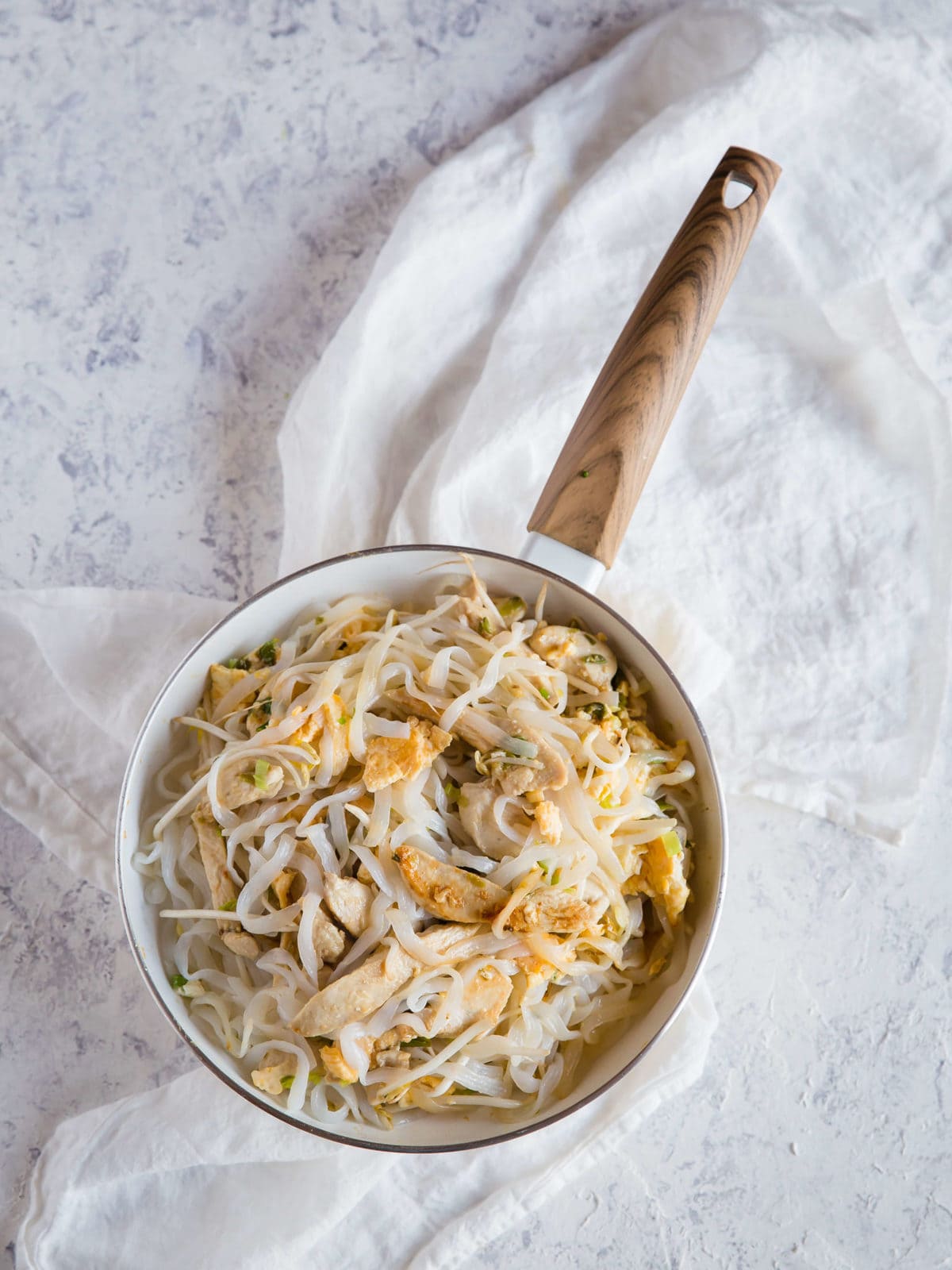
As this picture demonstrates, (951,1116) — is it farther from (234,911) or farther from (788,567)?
(234,911)

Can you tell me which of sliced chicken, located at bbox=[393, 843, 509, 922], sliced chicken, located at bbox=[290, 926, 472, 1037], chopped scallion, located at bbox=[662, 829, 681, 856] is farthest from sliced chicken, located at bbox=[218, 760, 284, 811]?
chopped scallion, located at bbox=[662, 829, 681, 856]

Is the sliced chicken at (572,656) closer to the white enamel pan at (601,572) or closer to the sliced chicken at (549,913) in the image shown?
the white enamel pan at (601,572)

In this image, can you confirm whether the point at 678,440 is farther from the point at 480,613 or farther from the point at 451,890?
the point at 451,890

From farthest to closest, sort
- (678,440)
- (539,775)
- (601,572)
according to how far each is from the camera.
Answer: (678,440)
(601,572)
(539,775)

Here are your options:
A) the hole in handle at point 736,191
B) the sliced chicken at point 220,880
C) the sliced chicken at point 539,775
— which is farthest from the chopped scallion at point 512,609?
the hole in handle at point 736,191

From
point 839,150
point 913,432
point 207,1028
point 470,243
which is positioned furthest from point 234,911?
point 839,150

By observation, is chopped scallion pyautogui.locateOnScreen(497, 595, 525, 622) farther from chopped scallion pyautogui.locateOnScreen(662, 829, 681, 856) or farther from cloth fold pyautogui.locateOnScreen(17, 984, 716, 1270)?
cloth fold pyautogui.locateOnScreen(17, 984, 716, 1270)

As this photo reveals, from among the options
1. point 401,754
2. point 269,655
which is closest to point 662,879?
point 401,754
